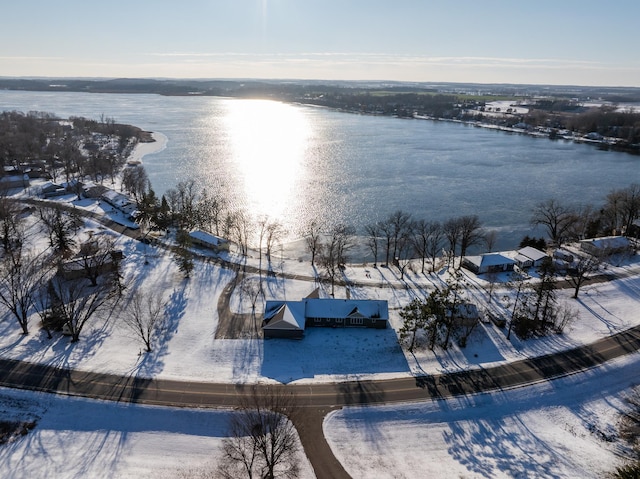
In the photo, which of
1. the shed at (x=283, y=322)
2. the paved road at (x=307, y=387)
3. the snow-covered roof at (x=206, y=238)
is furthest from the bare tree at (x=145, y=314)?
the snow-covered roof at (x=206, y=238)

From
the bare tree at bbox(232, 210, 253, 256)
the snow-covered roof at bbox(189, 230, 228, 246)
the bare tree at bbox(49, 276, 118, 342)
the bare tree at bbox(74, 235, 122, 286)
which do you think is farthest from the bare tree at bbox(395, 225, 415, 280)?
the bare tree at bbox(74, 235, 122, 286)

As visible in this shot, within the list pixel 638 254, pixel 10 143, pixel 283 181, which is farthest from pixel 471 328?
pixel 10 143

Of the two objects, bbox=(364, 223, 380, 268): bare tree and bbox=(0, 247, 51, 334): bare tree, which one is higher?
bbox=(0, 247, 51, 334): bare tree

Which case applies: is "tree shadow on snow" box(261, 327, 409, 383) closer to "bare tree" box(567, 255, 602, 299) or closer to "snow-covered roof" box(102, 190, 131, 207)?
"bare tree" box(567, 255, 602, 299)

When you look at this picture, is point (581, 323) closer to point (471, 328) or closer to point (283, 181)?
point (471, 328)

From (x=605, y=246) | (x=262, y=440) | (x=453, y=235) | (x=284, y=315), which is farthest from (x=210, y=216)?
(x=605, y=246)

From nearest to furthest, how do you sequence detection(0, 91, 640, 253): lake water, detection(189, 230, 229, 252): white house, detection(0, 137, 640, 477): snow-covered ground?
1. detection(0, 137, 640, 477): snow-covered ground
2. detection(189, 230, 229, 252): white house
3. detection(0, 91, 640, 253): lake water
